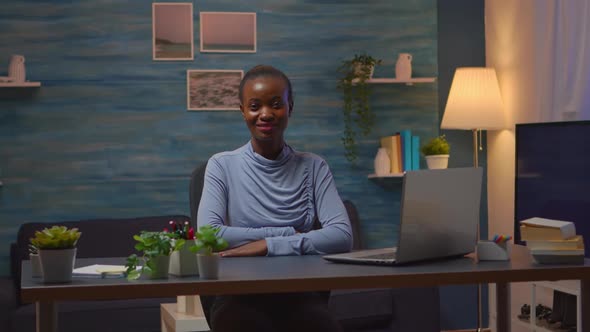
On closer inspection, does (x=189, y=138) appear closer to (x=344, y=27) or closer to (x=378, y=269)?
(x=344, y=27)

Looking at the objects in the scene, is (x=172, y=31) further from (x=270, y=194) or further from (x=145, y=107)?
(x=270, y=194)

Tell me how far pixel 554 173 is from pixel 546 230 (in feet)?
→ 6.59

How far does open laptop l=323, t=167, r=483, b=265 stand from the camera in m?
2.24

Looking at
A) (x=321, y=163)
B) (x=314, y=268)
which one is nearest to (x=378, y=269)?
(x=314, y=268)

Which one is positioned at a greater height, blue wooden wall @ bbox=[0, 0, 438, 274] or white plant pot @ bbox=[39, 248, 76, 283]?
blue wooden wall @ bbox=[0, 0, 438, 274]

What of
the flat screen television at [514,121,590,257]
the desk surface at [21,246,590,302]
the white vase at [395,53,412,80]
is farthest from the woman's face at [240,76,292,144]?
the white vase at [395,53,412,80]

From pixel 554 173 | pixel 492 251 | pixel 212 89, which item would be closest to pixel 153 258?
pixel 492 251

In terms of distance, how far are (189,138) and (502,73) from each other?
1.97m

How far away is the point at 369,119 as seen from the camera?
5461 mm

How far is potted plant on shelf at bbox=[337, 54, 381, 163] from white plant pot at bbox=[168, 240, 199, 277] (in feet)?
11.0

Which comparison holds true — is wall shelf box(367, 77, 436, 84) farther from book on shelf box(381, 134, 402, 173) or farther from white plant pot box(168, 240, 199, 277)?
white plant pot box(168, 240, 199, 277)

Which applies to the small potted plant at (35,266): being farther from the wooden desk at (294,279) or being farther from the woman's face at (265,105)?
the woman's face at (265,105)

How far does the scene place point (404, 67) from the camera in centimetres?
533

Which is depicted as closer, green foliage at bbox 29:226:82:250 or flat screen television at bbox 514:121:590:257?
green foliage at bbox 29:226:82:250
